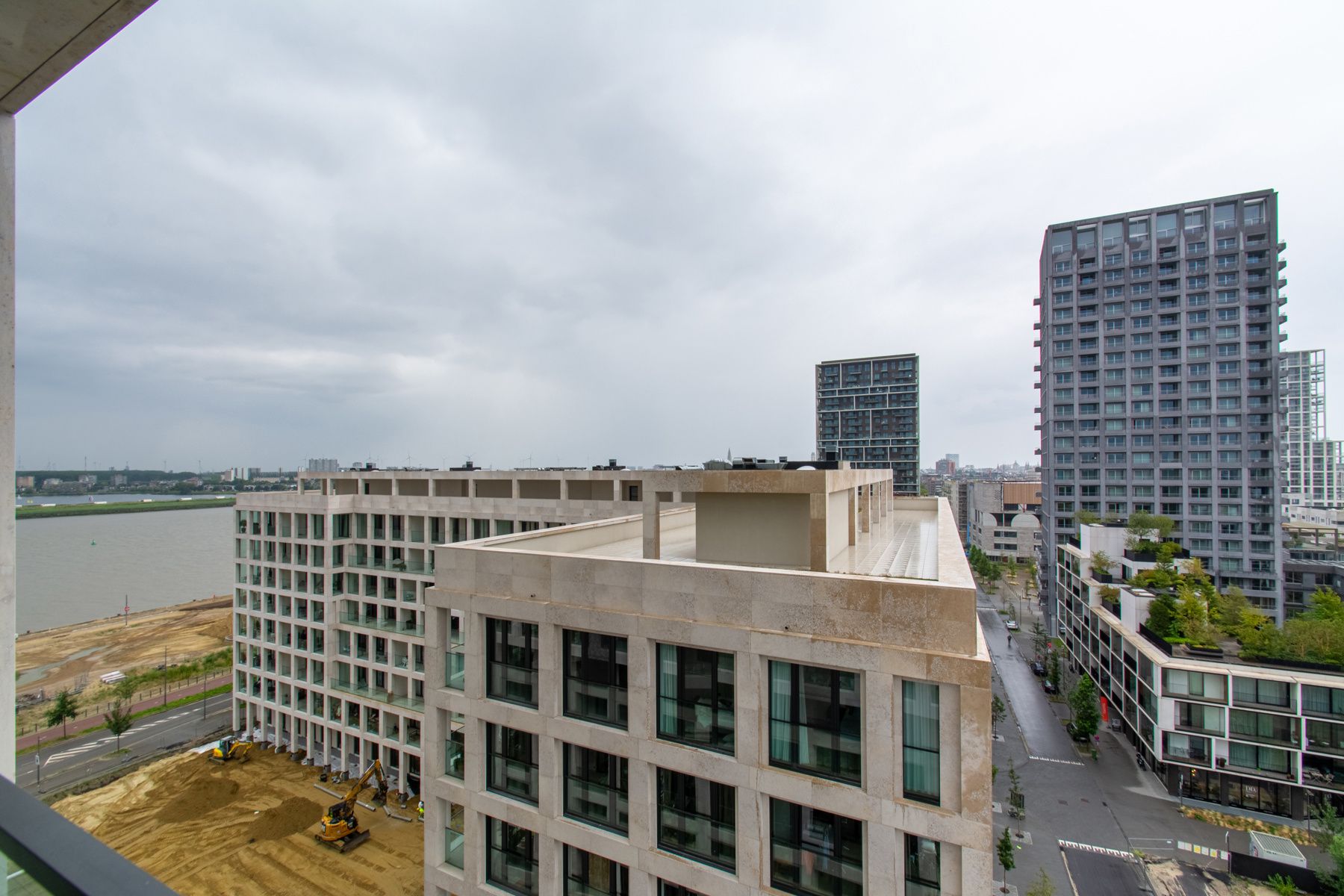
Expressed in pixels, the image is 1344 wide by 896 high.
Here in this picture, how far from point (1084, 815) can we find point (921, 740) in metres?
Result: 36.9

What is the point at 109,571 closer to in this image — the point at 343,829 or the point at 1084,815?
the point at 343,829

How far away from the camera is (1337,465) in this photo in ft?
433

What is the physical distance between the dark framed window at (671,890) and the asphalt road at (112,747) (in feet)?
163

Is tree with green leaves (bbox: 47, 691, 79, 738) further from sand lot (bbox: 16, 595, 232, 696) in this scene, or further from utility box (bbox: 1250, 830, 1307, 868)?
utility box (bbox: 1250, 830, 1307, 868)

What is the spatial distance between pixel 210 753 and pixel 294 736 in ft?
19.7

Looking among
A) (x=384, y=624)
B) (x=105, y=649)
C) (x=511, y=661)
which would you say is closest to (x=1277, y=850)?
(x=511, y=661)

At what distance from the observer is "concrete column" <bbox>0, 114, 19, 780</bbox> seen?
4113 millimetres

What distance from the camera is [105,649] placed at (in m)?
70.8

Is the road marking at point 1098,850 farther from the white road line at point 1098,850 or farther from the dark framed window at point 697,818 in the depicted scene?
the dark framed window at point 697,818

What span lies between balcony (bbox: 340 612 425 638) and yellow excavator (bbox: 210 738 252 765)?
37.2 feet

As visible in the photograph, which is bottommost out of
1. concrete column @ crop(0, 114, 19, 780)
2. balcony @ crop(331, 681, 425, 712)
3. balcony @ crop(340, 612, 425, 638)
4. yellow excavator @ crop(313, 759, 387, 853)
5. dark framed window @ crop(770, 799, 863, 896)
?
yellow excavator @ crop(313, 759, 387, 853)

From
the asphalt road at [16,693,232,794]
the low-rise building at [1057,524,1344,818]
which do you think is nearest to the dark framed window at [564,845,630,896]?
the low-rise building at [1057,524,1344,818]

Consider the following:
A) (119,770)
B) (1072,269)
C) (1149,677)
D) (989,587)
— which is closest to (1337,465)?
(989,587)

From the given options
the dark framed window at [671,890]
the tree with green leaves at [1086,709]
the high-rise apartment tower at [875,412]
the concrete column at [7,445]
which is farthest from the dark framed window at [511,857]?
the high-rise apartment tower at [875,412]
